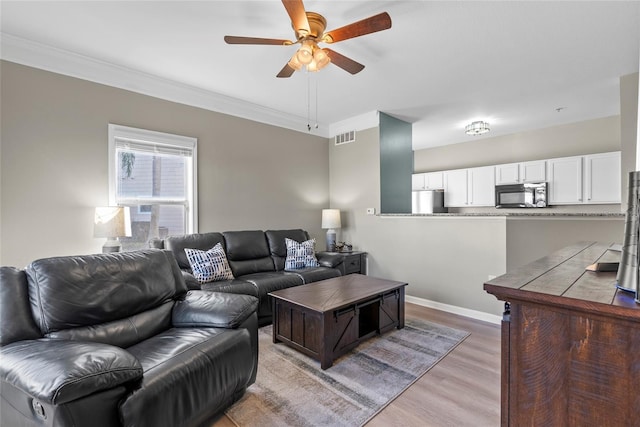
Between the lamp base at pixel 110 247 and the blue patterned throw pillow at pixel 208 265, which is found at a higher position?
the lamp base at pixel 110 247

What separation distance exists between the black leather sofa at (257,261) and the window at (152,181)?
0.34 meters

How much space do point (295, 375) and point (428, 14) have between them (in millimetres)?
2970

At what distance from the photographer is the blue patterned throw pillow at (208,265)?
3.11 metres

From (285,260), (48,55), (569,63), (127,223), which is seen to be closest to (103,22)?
(48,55)

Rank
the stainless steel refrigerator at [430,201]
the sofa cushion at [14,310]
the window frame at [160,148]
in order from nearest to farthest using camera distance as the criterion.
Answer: the sofa cushion at [14,310] → the window frame at [160,148] → the stainless steel refrigerator at [430,201]

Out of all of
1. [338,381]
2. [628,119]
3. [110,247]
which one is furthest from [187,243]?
[628,119]

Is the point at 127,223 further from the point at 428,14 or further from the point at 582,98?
the point at 582,98

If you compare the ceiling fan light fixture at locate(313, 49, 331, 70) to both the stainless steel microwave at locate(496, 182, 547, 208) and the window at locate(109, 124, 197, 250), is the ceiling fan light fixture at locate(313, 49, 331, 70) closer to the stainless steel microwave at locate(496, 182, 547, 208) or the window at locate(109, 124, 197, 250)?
the window at locate(109, 124, 197, 250)

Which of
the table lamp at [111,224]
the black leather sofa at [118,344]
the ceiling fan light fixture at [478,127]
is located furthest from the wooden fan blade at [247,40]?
the ceiling fan light fixture at [478,127]

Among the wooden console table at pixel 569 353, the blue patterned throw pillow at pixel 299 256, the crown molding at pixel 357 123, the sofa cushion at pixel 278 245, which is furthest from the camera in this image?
the crown molding at pixel 357 123

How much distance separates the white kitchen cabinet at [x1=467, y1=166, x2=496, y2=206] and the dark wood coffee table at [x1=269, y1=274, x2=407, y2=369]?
3652 mm

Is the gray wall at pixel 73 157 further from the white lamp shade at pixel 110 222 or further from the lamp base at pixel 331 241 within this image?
the lamp base at pixel 331 241

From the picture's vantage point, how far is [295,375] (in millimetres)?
2234

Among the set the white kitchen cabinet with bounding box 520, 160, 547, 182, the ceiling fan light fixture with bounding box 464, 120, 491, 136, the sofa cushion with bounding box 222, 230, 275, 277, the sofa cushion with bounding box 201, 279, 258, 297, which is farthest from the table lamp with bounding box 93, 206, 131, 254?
the white kitchen cabinet with bounding box 520, 160, 547, 182
